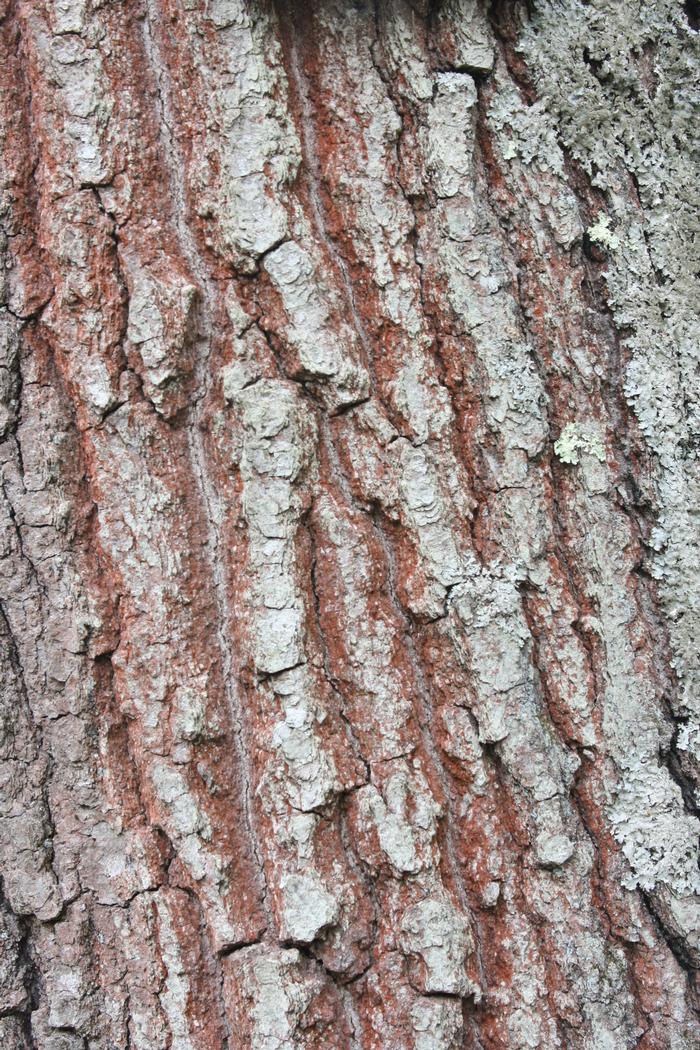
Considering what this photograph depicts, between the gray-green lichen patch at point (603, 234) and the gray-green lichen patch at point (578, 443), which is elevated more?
the gray-green lichen patch at point (603, 234)

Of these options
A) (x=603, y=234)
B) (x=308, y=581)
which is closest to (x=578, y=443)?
(x=603, y=234)

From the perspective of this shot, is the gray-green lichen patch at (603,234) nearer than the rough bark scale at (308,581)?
No

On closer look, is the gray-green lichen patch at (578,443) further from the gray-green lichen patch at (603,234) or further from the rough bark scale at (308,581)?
the gray-green lichen patch at (603,234)

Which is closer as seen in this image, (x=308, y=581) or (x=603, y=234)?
(x=308, y=581)

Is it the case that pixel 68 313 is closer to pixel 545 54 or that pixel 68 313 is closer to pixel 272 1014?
pixel 545 54

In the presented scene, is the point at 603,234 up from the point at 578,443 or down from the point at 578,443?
up

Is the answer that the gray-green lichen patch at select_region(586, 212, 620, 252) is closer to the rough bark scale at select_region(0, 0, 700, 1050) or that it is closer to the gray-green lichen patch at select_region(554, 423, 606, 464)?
the rough bark scale at select_region(0, 0, 700, 1050)

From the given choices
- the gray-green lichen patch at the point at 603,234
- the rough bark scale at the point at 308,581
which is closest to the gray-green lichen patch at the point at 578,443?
the rough bark scale at the point at 308,581

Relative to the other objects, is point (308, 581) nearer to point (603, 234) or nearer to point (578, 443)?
point (578, 443)

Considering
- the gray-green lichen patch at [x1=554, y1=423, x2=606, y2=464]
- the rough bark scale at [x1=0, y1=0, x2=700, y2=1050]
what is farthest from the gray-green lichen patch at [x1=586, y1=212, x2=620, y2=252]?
the gray-green lichen patch at [x1=554, y1=423, x2=606, y2=464]
